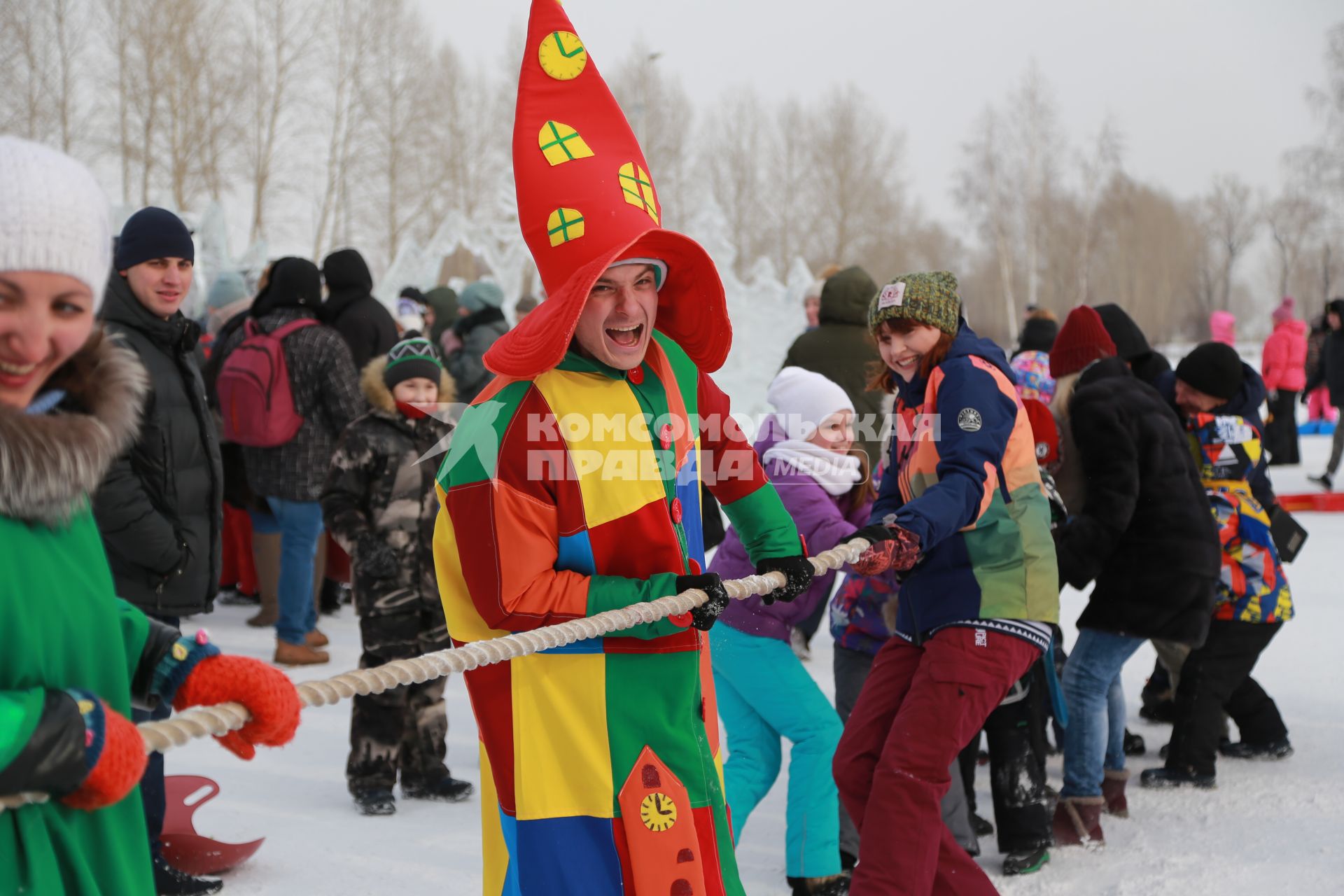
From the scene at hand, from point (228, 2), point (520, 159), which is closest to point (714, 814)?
point (520, 159)

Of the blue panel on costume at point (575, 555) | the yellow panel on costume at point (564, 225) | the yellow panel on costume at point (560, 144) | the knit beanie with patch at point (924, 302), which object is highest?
the yellow panel on costume at point (560, 144)

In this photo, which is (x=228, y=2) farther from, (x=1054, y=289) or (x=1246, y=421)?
(x=1054, y=289)

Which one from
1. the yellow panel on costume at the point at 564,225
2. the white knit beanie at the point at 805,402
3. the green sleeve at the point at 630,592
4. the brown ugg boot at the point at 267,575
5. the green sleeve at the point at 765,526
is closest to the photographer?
the green sleeve at the point at 630,592

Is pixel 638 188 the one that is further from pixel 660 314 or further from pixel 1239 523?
pixel 1239 523

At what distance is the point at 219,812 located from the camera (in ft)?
15.4

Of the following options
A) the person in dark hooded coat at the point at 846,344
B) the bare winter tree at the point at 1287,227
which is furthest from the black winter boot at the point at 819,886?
the bare winter tree at the point at 1287,227

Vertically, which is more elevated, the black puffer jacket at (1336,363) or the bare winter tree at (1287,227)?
the bare winter tree at (1287,227)

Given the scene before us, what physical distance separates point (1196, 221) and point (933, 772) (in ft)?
242

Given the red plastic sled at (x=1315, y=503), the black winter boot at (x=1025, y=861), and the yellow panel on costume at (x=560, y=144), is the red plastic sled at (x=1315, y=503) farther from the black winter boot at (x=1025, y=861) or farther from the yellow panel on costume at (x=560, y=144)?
the yellow panel on costume at (x=560, y=144)

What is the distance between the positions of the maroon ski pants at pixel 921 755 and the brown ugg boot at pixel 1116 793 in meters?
1.53

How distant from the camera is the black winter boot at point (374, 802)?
4.68 m

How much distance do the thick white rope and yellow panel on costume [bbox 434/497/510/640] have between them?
0.10 meters

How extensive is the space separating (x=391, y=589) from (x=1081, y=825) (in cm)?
277

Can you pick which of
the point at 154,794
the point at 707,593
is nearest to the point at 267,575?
the point at 154,794
